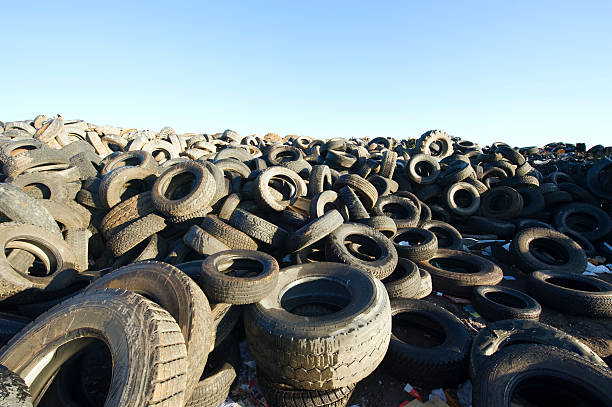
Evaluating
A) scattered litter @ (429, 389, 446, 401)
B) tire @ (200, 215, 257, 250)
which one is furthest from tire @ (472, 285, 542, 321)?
tire @ (200, 215, 257, 250)

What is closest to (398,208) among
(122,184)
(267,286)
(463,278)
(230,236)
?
(463,278)

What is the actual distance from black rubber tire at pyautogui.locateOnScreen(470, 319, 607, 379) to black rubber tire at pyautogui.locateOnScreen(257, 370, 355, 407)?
1.41 m

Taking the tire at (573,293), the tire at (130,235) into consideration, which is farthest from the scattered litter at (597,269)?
the tire at (130,235)

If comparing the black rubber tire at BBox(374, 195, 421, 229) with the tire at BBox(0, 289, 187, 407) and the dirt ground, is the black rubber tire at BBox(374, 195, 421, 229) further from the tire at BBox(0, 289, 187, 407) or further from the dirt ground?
the tire at BBox(0, 289, 187, 407)

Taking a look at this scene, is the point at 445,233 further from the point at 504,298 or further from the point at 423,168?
the point at 423,168

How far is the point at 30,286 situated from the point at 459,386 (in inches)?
211

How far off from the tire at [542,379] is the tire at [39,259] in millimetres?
5197

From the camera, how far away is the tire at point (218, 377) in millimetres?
2771

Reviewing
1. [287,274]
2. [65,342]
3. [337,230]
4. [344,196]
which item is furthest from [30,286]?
[344,196]

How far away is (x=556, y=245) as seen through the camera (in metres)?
6.57

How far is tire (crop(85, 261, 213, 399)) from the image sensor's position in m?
2.53

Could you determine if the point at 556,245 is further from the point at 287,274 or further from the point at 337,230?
the point at 287,274

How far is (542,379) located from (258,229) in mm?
3773

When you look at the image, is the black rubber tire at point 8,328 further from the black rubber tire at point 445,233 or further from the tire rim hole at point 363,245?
the black rubber tire at point 445,233
